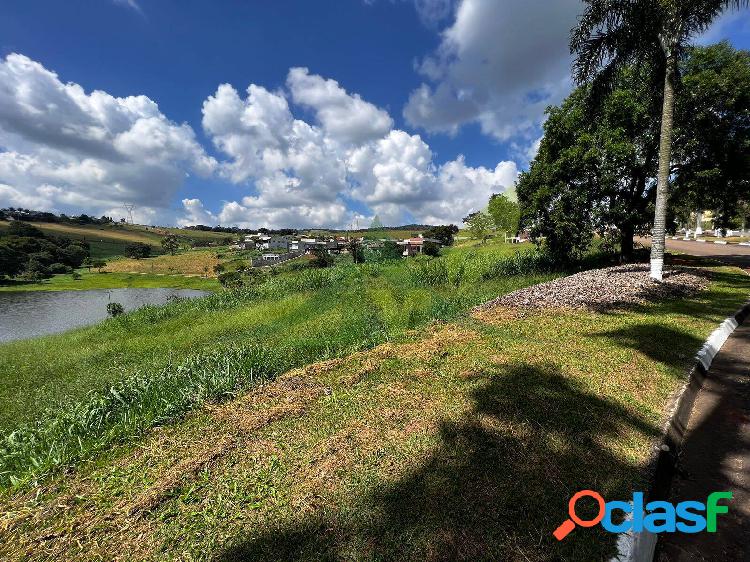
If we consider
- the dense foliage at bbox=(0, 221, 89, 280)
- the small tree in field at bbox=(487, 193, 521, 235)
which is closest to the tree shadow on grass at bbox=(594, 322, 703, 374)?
the small tree in field at bbox=(487, 193, 521, 235)

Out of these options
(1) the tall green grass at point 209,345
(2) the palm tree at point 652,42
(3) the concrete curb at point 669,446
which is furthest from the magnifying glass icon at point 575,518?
(2) the palm tree at point 652,42

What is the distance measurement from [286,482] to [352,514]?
2.59 feet

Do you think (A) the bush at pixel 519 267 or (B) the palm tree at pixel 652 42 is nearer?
(B) the palm tree at pixel 652 42

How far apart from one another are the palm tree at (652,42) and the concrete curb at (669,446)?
611 centimetres

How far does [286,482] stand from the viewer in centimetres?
336

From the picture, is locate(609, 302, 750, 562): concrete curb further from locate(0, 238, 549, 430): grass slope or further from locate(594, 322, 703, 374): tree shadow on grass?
locate(0, 238, 549, 430): grass slope

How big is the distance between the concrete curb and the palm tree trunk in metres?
5.09

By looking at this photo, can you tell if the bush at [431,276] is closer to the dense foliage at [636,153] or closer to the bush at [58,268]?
the dense foliage at [636,153]

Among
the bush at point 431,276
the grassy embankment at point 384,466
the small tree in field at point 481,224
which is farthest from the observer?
the small tree in field at point 481,224

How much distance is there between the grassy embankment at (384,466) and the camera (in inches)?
107

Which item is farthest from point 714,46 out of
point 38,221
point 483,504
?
point 38,221

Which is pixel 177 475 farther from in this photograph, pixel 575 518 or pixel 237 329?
pixel 237 329

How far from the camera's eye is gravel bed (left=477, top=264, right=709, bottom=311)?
9.47 metres

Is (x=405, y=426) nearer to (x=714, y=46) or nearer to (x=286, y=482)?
(x=286, y=482)
